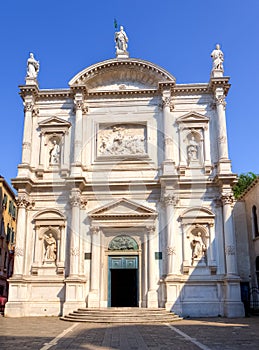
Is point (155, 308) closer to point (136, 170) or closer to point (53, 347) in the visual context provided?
point (136, 170)

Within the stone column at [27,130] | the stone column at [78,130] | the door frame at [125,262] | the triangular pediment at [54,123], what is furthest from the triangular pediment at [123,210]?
the triangular pediment at [54,123]

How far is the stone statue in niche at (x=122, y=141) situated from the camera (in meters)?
23.8

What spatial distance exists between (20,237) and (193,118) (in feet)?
39.9

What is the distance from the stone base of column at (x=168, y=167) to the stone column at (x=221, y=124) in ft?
8.97

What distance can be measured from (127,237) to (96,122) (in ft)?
24.0

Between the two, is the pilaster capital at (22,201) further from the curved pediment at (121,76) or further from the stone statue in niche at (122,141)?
the curved pediment at (121,76)

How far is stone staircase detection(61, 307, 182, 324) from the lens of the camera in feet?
57.2

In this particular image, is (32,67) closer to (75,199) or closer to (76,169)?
(76,169)

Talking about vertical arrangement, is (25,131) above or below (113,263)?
above

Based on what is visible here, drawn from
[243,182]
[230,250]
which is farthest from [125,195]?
[243,182]

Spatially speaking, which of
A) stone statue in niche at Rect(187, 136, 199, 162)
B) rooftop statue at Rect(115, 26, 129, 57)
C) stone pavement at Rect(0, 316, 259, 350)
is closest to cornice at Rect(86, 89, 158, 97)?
rooftop statue at Rect(115, 26, 129, 57)

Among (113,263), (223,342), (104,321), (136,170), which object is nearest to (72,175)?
(136,170)

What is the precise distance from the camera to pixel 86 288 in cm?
2134

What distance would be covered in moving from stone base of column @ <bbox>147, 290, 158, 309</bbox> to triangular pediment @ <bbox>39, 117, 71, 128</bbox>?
35.9 feet
